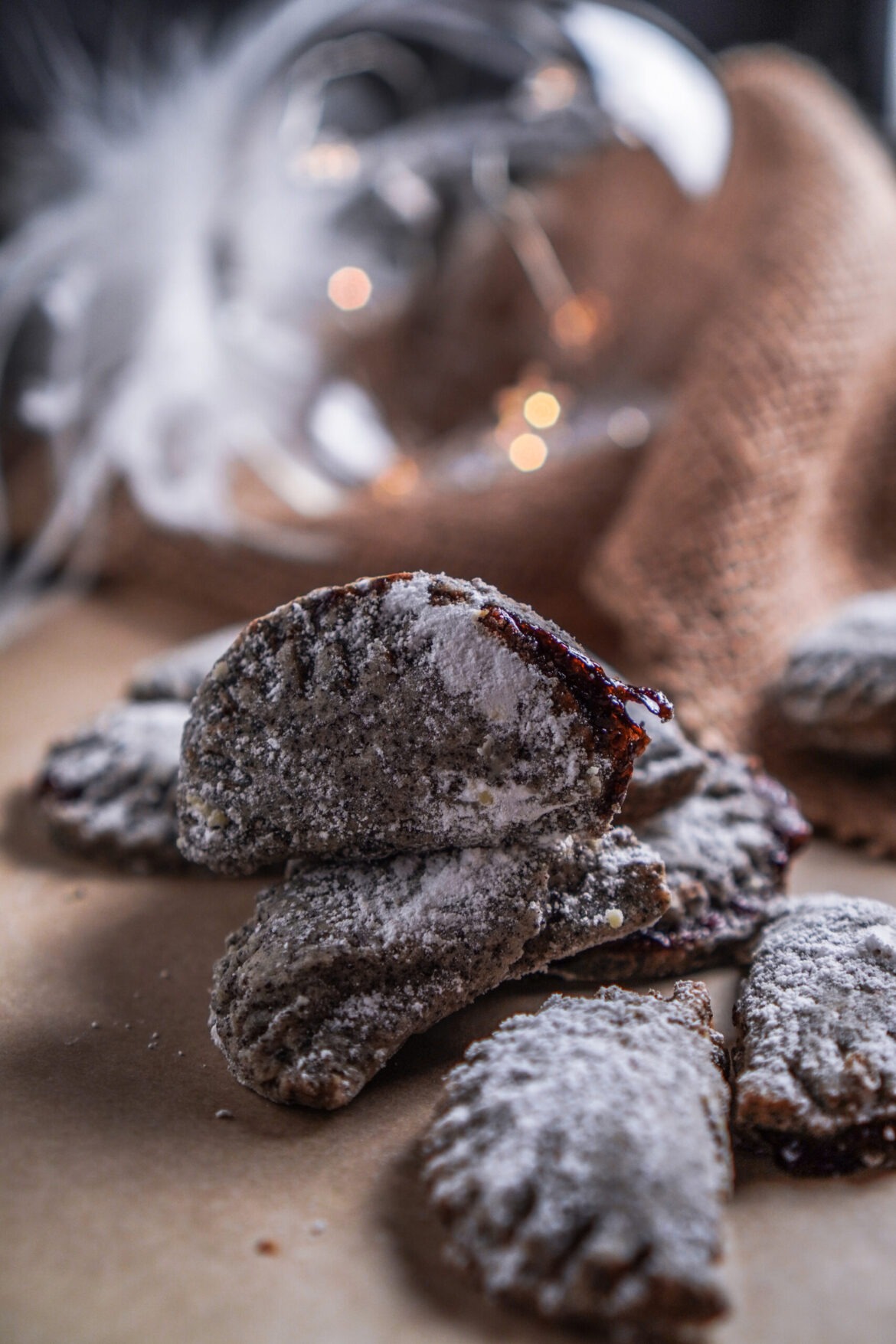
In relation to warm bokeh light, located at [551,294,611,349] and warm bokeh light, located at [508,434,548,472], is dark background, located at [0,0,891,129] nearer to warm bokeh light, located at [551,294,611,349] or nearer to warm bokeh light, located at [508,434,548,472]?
warm bokeh light, located at [551,294,611,349]

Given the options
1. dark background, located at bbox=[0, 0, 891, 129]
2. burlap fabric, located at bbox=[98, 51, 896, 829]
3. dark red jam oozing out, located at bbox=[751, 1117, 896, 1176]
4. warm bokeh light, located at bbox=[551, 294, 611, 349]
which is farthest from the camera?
dark background, located at bbox=[0, 0, 891, 129]

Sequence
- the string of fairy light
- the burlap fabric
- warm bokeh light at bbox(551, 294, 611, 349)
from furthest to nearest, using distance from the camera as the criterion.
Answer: warm bokeh light at bbox(551, 294, 611, 349)
the string of fairy light
the burlap fabric

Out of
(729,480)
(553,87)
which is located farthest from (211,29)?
(729,480)

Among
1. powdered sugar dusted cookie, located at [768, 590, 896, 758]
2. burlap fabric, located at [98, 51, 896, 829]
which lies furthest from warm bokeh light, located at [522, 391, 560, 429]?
powdered sugar dusted cookie, located at [768, 590, 896, 758]

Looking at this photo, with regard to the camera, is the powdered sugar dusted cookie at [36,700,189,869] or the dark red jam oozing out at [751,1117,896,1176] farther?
the powdered sugar dusted cookie at [36,700,189,869]

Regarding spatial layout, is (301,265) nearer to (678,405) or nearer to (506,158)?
(506,158)

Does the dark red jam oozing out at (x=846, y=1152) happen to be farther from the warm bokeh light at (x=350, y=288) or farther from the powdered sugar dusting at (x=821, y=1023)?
the warm bokeh light at (x=350, y=288)
